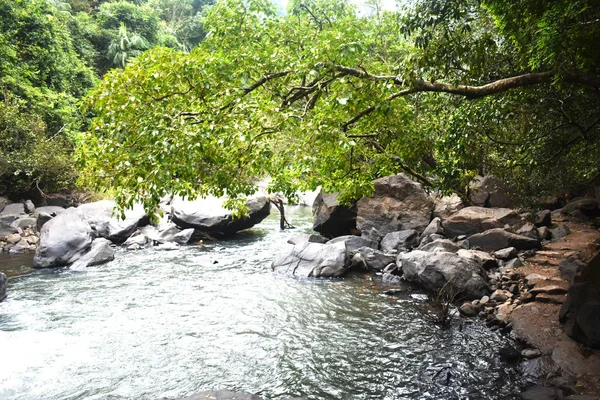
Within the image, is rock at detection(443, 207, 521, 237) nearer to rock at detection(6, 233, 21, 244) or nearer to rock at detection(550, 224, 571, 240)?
rock at detection(550, 224, 571, 240)

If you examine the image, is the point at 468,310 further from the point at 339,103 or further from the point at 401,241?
the point at 339,103

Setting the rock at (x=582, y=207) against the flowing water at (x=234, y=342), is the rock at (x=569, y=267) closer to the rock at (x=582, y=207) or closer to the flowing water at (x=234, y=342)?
the flowing water at (x=234, y=342)

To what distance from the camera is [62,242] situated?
14.2 m

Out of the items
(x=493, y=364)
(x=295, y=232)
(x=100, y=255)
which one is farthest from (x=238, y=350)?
(x=295, y=232)

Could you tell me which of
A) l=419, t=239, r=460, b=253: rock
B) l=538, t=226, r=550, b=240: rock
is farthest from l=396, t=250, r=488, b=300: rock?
l=538, t=226, r=550, b=240: rock

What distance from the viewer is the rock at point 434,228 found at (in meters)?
13.7

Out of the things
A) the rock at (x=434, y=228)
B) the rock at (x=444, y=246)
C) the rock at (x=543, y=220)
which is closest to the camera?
Result: the rock at (x=444, y=246)

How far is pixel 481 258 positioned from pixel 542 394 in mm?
5517

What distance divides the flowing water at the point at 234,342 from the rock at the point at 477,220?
370 cm

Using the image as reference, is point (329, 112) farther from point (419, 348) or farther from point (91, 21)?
point (91, 21)

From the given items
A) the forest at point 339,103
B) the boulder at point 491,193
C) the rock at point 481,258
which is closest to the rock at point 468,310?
the rock at point 481,258

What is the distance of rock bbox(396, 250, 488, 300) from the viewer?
951 centimetres

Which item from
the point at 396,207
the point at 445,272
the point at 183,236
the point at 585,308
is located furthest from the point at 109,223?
the point at 585,308

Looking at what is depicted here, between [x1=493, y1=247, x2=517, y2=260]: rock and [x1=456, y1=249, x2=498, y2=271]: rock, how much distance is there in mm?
349
